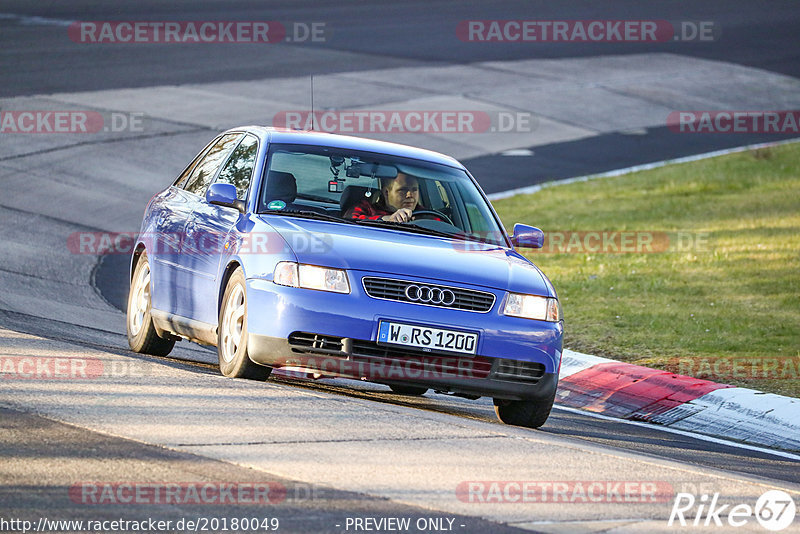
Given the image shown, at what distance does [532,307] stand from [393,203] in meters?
1.43

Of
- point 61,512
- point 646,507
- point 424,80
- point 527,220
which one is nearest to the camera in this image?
point 61,512

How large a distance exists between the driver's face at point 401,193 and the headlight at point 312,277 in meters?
1.36

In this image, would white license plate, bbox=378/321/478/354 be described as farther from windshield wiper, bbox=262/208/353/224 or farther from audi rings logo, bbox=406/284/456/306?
windshield wiper, bbox=262/208/353/224

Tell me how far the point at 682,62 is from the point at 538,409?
27243mm

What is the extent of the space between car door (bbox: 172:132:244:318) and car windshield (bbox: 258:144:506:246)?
66 cm

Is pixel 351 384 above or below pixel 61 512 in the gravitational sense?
below

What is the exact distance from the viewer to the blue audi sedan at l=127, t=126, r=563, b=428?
7.95m

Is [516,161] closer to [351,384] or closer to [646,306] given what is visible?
[646,306]

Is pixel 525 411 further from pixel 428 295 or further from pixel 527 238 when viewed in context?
pixel 527 238

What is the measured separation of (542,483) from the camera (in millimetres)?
6480

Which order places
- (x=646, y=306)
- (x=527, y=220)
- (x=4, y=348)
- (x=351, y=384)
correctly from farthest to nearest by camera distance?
(x=527, y=220) → (x=646, y=306) → (x=351, y=384) → (x=4, y=348)

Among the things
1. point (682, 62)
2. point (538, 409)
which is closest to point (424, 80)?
point (682, 62)

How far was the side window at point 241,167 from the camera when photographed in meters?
9.24

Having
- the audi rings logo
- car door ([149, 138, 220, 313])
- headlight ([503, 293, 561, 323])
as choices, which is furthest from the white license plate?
car door ([149, 138, 220, 313])
